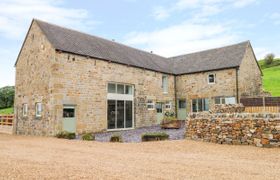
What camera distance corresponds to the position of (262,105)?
1691 centimetres

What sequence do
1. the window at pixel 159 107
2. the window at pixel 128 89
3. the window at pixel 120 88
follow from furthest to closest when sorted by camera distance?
the window at pixel 159 107, the window at pixel 128 89, the window at pixel 120 88

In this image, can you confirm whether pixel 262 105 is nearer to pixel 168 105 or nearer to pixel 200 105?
pixel 200 105

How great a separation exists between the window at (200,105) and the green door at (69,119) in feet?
44.0

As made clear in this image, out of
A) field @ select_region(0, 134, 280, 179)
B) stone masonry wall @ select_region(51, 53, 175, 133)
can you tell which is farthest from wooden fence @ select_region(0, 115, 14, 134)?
field @ select_region(0, 134, 280, 179)

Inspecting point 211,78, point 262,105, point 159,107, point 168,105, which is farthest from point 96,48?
point 262,105

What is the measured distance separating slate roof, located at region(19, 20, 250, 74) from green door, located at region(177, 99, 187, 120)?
10.9ft

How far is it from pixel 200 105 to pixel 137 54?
8.55 meters

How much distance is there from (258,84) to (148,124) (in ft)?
43.5

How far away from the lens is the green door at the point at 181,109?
25656mm

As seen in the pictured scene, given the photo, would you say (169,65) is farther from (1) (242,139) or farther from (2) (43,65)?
(1) (242,139)

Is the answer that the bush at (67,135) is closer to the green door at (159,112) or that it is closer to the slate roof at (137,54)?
the slate roof at (137,54)

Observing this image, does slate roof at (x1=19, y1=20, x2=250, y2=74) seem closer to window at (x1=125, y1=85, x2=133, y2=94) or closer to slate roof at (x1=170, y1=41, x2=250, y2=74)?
slate roof at (x1=170, y1=41, x2=250, y2=74)

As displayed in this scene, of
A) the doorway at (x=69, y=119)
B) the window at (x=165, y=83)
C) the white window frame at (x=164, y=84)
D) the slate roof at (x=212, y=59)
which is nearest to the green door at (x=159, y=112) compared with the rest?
the white window frame at (x=164, y=84)

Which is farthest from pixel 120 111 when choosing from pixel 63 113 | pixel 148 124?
pixel 63 113
